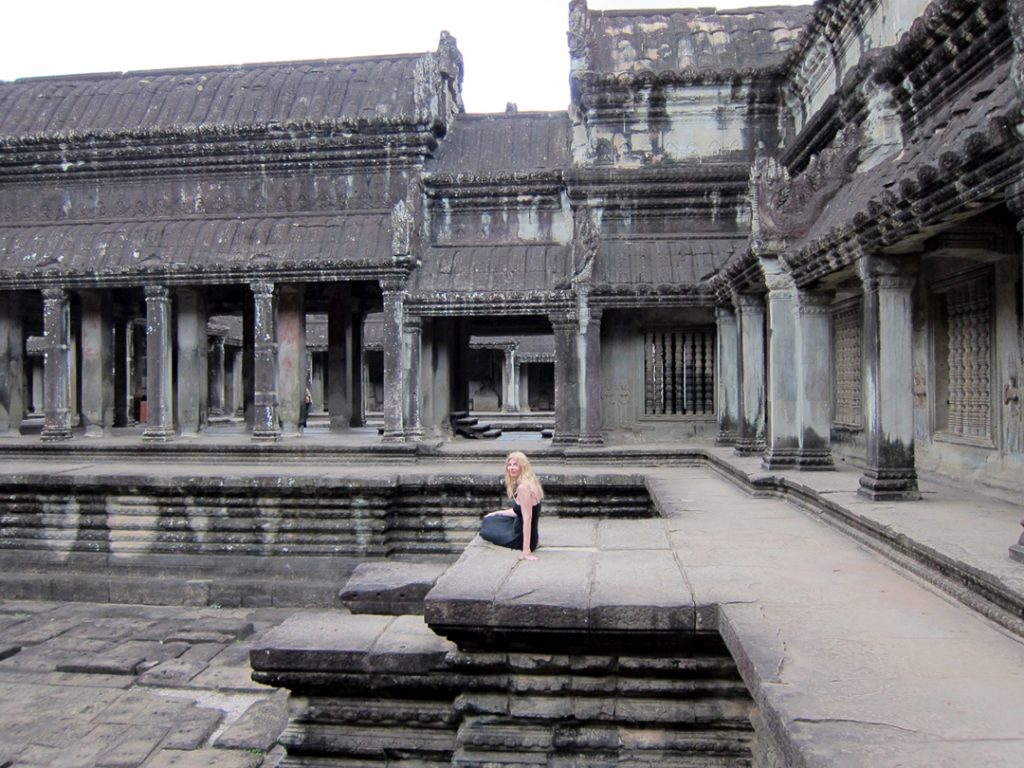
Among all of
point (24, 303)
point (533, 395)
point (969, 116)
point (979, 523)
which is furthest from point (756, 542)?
point (533, 395)

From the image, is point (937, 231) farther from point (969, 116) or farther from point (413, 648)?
point (413, 648)

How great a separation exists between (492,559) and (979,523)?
291 cm

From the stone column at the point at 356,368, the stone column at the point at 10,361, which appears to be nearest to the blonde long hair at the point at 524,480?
the stone column at the point at 356,368

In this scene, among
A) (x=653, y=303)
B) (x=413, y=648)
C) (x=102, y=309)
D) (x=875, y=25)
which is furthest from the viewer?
(x=102, y=309)

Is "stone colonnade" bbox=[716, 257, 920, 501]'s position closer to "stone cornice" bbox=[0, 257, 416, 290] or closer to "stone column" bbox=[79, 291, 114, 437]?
"stone cornice" bbox=[0, 257, 416, 290]

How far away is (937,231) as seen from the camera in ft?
17.8

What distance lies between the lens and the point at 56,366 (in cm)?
1241

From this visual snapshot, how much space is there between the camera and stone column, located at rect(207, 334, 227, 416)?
22516 mm

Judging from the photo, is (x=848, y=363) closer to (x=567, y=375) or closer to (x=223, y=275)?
(x=567, y=375)

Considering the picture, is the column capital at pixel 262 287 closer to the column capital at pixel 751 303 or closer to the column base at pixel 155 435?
the column base at pixel 155 435

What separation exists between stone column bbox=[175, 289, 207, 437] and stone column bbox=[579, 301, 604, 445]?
5.98 metres

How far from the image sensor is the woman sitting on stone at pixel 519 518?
4746mm

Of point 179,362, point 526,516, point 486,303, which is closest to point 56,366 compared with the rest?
point 179,362

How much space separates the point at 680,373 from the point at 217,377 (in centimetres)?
1599
